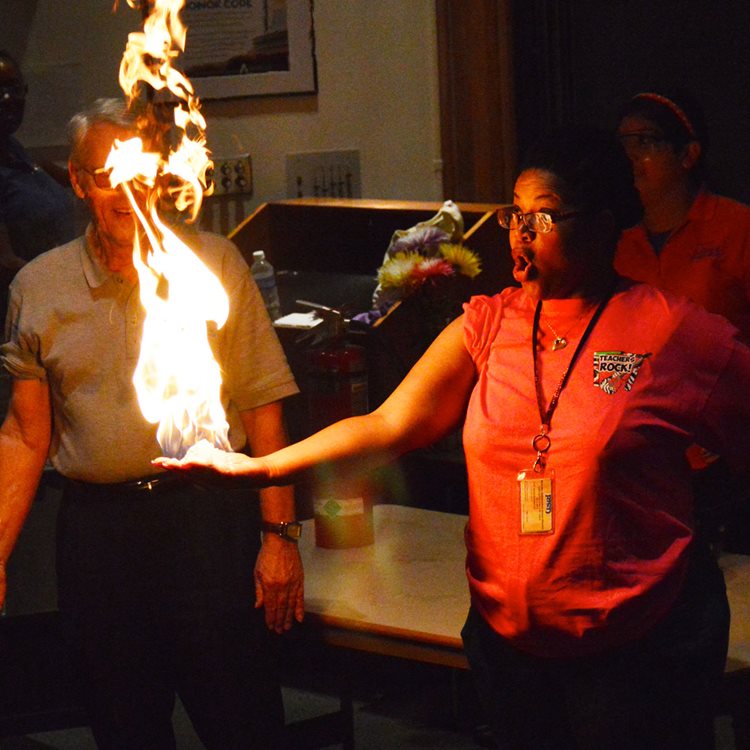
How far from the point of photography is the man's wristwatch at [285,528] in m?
2.72

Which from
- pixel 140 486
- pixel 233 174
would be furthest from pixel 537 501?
pixel 233 174

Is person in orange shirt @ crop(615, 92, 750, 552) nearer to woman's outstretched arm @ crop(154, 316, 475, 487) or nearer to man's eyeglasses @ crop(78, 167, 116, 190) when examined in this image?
woman's outstretched arm @ crop(154, 316, 475, 487)

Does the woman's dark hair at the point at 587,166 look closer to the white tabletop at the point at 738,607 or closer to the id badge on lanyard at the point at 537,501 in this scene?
the id badge on lanyard at the point at 537,501

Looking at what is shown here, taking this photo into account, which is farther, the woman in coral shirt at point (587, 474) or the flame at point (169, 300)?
the flame at point (169, 300)

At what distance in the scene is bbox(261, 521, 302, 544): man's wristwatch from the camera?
272cm

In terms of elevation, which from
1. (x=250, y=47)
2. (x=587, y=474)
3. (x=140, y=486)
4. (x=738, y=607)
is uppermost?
(x=250, y=47)

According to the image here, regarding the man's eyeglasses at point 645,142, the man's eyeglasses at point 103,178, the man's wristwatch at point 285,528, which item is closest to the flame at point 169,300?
the man's eyeglasses at point 103,178

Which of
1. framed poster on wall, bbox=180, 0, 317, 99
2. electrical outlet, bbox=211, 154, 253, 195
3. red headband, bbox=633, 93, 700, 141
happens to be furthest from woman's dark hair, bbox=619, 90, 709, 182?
electrical outlet, bbox=211, 154, 253, 195

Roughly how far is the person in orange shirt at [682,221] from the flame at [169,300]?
1186 millimetres

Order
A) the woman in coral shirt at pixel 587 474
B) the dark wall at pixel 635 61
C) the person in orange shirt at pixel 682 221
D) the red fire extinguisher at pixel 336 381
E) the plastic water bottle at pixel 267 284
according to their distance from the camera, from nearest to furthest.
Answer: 1. the woman in coral shirt at pixel 587 474
2. the person in orange shirt at pixel 682 221
3. the red fire extinguisher at pixel 336 381
4. the plastic water bottle at pixel 267 284
5. the dark wall at pixel 635 61

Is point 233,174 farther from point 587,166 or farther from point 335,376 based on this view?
point 587,166

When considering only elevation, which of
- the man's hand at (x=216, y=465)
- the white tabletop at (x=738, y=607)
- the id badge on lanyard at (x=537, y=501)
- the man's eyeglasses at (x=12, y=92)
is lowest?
the white tabletop at (x=738, y=607)

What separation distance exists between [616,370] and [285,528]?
91 centimetres

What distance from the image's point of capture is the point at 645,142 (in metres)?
3.28
